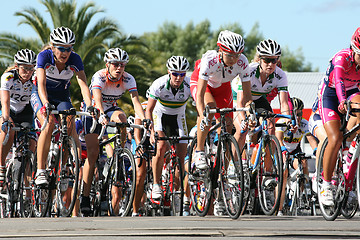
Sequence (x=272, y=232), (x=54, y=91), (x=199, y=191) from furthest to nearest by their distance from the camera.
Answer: (x=54, y=91)
(x=199, y=191)
(x=272, y=232)

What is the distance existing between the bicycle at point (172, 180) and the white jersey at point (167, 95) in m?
0.61

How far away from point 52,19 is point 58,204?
16.9m

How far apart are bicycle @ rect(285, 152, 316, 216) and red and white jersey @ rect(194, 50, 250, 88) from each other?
14.3ft

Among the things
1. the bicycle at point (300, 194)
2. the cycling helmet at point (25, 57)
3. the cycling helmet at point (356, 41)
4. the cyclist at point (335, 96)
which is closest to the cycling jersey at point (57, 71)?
the cycling helmet at point (25, 57)

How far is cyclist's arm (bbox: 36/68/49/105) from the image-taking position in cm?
976

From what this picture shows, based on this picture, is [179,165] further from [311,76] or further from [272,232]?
[311,76]

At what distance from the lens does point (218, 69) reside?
9703mm

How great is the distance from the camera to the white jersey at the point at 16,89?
11859 mm

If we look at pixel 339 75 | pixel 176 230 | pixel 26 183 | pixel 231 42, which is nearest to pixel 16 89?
pixel 26 183

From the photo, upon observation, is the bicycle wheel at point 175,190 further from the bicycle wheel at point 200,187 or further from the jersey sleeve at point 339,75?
the jersey sleeve at point 339,75

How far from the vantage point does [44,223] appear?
8078 millimetres

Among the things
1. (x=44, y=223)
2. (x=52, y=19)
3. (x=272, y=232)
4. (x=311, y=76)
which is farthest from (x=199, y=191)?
(x=311, y=76)

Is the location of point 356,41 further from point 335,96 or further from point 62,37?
point 62,37

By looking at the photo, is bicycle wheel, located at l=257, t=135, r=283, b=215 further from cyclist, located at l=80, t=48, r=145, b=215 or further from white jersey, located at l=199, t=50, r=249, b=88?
cyclist, located at l=80, t=48, r=145, b=215
